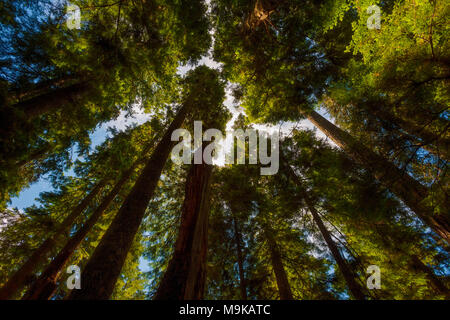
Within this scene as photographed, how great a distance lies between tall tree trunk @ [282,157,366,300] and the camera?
4991 millimetres

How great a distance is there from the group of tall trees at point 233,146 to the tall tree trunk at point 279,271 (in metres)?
0.06

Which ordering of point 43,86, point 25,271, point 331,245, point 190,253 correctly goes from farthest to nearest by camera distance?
point 331,245 → point 43,86 → point 25,271 → point 190,253

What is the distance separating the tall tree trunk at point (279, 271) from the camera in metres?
6.09

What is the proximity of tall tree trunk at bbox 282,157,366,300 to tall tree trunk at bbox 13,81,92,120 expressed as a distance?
28.5ft

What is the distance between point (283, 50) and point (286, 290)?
847 cm

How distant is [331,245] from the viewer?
6137 millimetres

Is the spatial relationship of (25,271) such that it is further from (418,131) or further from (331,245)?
(418,131)

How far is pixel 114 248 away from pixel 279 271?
6401mm

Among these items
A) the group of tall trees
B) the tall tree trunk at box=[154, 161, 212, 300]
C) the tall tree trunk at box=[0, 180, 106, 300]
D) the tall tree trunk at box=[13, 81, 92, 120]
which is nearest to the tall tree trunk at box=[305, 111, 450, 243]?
the group of tall trees

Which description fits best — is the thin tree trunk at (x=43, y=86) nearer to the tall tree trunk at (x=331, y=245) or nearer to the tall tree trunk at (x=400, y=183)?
the tall tree trunk at (x=400, y=183)

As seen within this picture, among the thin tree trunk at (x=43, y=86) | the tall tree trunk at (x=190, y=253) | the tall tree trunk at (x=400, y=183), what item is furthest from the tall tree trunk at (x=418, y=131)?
the thin tree trunk at (x=43, y=86)

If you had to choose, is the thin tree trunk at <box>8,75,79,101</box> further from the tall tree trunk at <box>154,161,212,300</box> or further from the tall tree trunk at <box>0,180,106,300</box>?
the tall tree trunk at <box>154,161,212,300</box>

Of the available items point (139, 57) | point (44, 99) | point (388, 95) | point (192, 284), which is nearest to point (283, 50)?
point (388, 95)

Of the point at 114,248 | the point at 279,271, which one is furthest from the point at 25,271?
the point at 279,271
